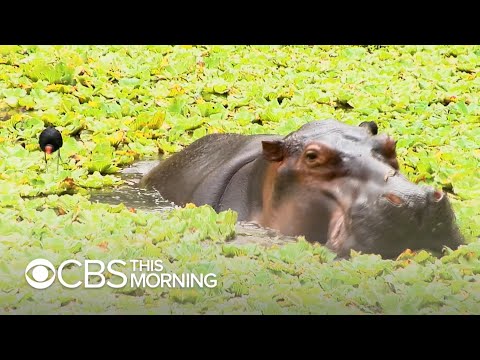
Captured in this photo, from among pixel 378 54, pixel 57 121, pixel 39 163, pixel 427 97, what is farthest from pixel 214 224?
pixel 378 54

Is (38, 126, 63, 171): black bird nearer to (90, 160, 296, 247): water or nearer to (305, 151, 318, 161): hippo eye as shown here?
(90, 160, 296, 247): water

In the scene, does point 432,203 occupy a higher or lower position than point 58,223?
higher

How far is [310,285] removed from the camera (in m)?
4.80

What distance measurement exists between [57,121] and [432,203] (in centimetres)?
429

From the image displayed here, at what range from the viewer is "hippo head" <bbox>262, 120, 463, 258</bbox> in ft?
16.9

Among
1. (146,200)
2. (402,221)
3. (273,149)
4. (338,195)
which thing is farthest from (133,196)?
(402,221)

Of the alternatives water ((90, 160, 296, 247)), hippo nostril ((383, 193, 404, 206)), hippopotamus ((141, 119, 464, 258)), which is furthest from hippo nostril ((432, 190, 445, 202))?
water ((90, 160, 296, 247))

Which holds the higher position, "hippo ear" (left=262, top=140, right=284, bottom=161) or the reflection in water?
"hippo ear" (left=262, top=140, right=284, bottom=161)

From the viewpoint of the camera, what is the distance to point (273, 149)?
585 cm

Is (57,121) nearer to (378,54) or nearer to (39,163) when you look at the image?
(39,163)

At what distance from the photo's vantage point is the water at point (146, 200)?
18.6 feet

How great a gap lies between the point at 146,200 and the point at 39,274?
2.26 m

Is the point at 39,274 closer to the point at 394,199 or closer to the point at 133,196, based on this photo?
the point at 394,199

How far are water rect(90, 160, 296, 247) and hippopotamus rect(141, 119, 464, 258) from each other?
0.25 feet
